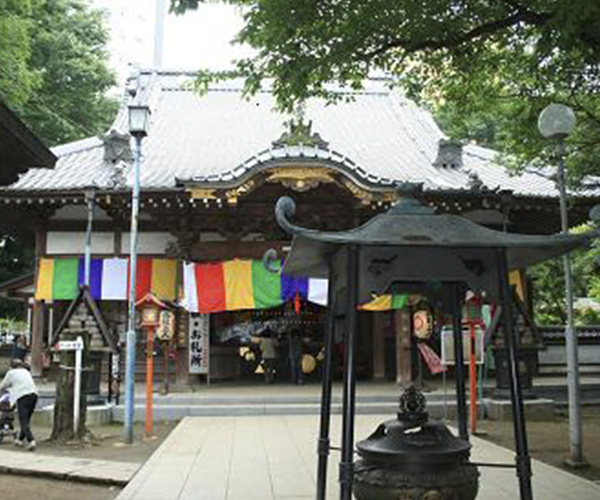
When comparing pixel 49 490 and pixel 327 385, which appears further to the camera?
pixel 49 490

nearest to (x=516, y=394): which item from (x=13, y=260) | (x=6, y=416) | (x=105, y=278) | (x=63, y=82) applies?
(x=6, y=416)

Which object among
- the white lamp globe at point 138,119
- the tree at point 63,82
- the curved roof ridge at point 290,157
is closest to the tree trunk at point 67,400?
the white lamp globe at point 138,119

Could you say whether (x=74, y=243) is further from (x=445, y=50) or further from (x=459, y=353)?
(x=459, y=353)

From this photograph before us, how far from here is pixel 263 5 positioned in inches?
297

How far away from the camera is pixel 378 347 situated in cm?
1670

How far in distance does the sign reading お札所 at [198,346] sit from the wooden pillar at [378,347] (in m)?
4.05

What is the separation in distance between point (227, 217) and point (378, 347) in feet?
15.8

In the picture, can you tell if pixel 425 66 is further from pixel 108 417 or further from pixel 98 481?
pixel 108 417

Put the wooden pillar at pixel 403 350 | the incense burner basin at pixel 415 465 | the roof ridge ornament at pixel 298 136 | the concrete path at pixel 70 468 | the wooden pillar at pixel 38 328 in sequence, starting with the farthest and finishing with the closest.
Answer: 1. the wooden pillar at pixel 38 328
2. the wooden pillar at pixel 403 350
3. the roof ridge ornament at pixel 298 136
4. the concrete path at pixel 70 468
5. the incense burner basin at pixel 415 465

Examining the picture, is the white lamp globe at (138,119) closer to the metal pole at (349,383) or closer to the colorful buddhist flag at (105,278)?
the colorful buddhist flag at (105,278)

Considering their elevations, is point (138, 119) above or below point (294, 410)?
above

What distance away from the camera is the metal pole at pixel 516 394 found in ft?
14.0

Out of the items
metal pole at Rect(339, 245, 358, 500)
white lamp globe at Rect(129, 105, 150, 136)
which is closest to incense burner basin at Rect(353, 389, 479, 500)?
metal pole at Rect(339, 245, 358, 500)

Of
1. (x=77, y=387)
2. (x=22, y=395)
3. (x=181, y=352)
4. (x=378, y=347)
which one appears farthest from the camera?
(x=378, y=347)
